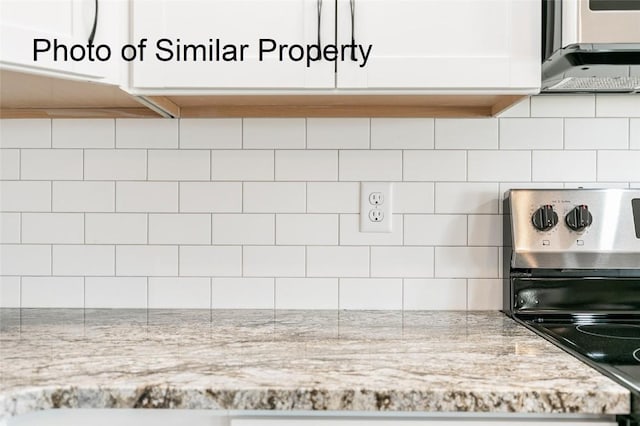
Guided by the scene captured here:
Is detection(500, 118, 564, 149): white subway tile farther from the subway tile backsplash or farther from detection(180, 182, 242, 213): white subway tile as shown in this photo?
detection(180, 182, 242, 213): white subway tile

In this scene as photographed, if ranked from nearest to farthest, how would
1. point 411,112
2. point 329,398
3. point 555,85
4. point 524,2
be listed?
1. point 329,398
2. point 524,2
3. point 555,85
4. point 411,112

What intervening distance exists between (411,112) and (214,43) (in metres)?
0.50

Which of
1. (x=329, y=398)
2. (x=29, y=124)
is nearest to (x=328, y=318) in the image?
(x=329, y=398)

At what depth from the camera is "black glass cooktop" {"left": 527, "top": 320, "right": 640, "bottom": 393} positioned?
0.95 metres

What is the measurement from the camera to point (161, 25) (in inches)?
47.2

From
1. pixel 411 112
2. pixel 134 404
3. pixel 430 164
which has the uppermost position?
pixel 411 112

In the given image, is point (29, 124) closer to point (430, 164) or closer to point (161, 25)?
point (161, 25)

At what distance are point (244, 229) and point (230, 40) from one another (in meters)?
0.48

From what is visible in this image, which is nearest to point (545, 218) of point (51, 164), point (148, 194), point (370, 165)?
point (370, 165)

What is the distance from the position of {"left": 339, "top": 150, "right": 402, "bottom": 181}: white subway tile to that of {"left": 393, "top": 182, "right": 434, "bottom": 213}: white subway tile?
0.03 metres

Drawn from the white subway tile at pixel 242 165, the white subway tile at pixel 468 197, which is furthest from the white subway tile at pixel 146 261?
the white subway tile at pixel 468 197

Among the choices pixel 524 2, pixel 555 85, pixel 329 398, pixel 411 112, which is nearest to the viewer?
pixel 329 398

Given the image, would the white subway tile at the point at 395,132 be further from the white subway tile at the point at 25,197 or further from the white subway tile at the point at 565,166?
the white subway tile at the point at 25,197

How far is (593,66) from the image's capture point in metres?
1.16
